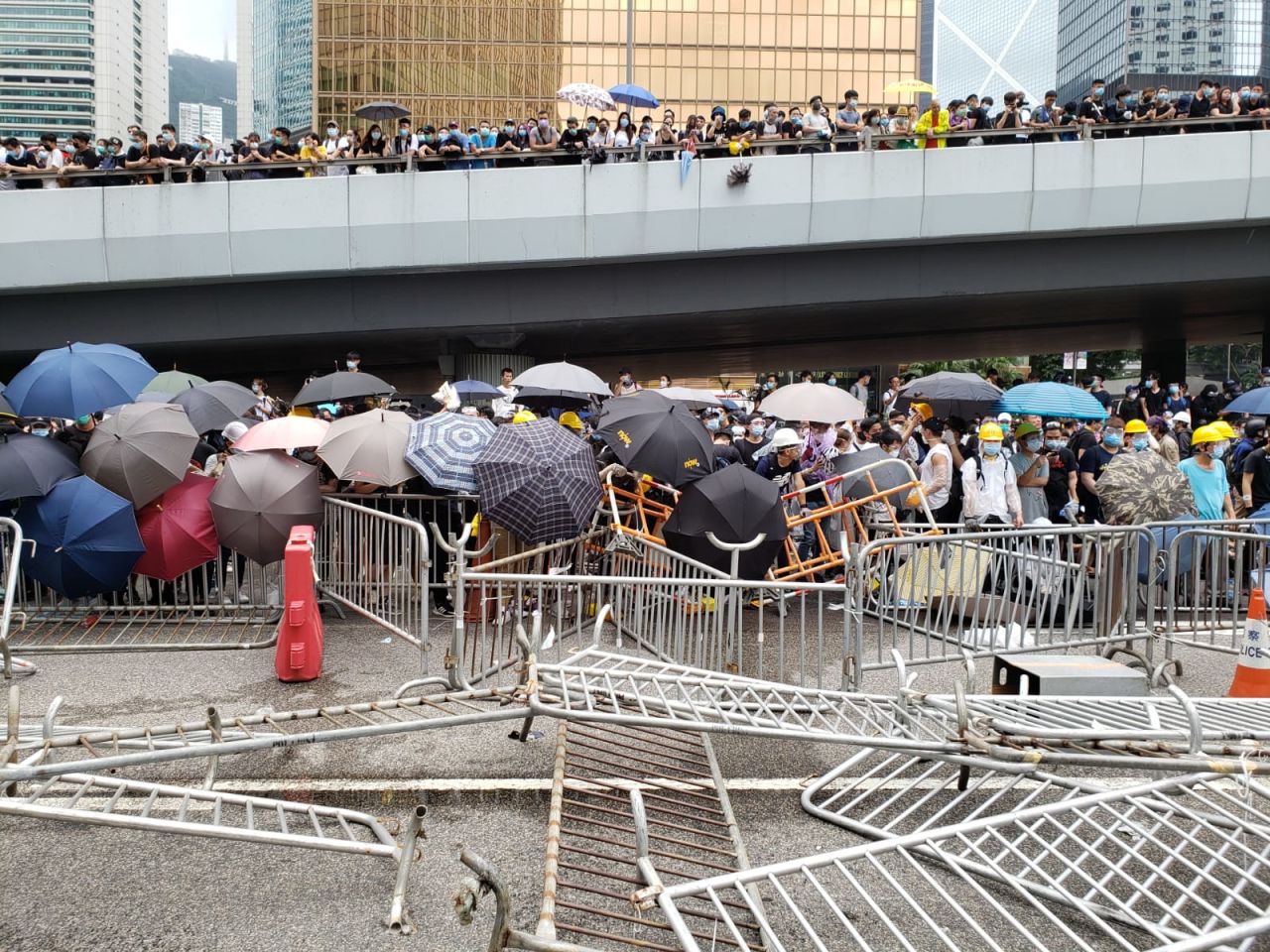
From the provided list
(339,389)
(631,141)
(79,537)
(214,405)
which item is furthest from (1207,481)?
(631,141)

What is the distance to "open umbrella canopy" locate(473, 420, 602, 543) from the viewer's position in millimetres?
8180

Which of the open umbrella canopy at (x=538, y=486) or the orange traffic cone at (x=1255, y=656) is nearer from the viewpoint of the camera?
the orange traffic cone at (x=1255, y=656)

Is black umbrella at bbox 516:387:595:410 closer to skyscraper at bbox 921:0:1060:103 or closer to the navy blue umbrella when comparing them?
the navy blue umbrella

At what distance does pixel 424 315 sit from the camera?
2353cm

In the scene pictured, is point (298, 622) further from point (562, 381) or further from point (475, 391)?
point (475, 391)

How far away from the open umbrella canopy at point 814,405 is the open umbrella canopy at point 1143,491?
269 centimetres

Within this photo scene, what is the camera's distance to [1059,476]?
38.0 feet

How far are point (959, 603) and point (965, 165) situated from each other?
16.1 meters

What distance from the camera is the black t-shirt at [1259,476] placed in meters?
11.4

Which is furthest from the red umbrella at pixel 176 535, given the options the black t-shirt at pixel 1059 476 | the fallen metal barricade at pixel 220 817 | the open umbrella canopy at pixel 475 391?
the open umbrella canopy at pixel 475 391

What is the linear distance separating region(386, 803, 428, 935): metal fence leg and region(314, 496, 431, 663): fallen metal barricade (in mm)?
3527

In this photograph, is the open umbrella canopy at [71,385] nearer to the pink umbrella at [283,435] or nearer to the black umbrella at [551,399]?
the pink umbrella at [283,435]

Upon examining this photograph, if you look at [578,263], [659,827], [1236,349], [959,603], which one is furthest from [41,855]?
[1236,349]

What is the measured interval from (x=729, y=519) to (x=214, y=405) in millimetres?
5529
